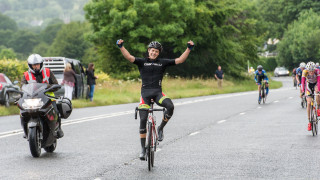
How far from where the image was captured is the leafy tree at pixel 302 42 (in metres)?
84.4

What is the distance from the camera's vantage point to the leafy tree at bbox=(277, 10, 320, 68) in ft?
277

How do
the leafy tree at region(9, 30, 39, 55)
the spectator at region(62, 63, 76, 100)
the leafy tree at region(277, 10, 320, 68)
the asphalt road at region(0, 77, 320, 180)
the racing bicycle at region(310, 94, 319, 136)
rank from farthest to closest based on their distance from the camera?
the leafy tree at region(9, 30, 39, 55) → the leafy tree at region(277, 10, 320, 68) → the spectator at region(62, 63, 76, 100) → the racing bicycle at region(310, 94, 319, 136) → the asphalt road at region(0, 77, 320, 180)

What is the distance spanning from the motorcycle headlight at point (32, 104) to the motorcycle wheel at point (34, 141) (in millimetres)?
335

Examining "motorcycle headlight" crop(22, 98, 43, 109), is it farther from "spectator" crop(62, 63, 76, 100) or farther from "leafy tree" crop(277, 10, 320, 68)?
"leafy tree" crop(277, 10, 320, 68)

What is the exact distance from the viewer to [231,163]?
28.6 feet

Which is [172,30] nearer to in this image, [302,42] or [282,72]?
[302,42]

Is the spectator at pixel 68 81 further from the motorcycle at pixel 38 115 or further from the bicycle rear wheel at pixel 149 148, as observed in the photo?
the bicycle rear wheel at pixel 149 148

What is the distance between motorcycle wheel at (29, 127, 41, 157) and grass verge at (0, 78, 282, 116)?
36.9ft

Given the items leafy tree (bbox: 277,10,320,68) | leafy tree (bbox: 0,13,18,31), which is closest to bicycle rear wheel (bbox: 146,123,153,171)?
leafy tree (bbox: 277,10,320,68)

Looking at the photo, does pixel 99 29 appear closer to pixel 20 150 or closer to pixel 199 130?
pixel 199 130

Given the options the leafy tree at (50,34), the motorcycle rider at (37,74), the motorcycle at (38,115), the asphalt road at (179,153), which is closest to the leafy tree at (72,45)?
the leafy tree at (50,34)

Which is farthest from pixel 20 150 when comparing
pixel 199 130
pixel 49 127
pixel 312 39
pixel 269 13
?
pixel 269 13

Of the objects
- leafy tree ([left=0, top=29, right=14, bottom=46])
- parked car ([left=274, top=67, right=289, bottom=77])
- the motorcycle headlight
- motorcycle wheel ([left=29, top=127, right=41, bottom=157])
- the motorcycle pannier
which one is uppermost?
leafy tree ([left=0, top=29, right=14, bottom=46])

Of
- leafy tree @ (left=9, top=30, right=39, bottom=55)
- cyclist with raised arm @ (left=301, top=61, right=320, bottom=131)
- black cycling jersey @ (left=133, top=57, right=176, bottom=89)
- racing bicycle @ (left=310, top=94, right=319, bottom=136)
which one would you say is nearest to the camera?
black cycling jersey @ (left=133, top=57, right=176, bottom=89)
